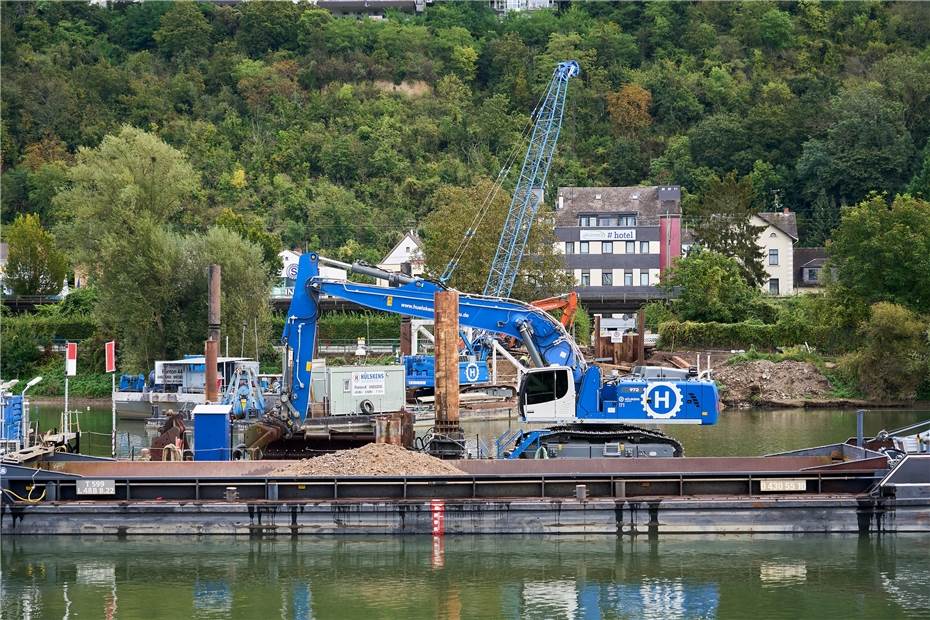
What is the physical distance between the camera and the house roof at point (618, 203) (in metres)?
92.4

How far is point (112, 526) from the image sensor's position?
28.6 m

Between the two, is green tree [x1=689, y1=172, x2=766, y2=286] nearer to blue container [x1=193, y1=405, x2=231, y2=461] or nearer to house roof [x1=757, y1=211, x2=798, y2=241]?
house roof [x1=757, y1=211, x2=798, y2=241]

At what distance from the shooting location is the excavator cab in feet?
109

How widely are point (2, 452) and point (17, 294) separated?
56.1 m

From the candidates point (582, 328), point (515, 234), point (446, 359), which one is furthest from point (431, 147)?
point (446, 359)

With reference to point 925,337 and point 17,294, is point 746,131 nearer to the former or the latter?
point 925,337

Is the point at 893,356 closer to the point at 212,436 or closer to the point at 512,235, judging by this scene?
the point at 512,235

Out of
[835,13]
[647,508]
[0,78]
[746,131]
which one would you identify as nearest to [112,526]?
[647,508]

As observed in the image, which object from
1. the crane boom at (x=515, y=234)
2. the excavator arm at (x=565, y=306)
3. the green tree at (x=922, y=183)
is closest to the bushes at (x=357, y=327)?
the crane boom at (x=515, y=234)

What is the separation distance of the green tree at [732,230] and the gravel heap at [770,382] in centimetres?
2439

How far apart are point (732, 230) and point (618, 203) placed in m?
8.65

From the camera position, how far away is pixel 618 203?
94.2 metres

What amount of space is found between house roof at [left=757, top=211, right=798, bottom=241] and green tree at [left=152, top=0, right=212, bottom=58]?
230 feet

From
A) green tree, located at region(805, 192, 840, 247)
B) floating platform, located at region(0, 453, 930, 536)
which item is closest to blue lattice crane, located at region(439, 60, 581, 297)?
green tree, located at region(805, 192, 840, 247)
